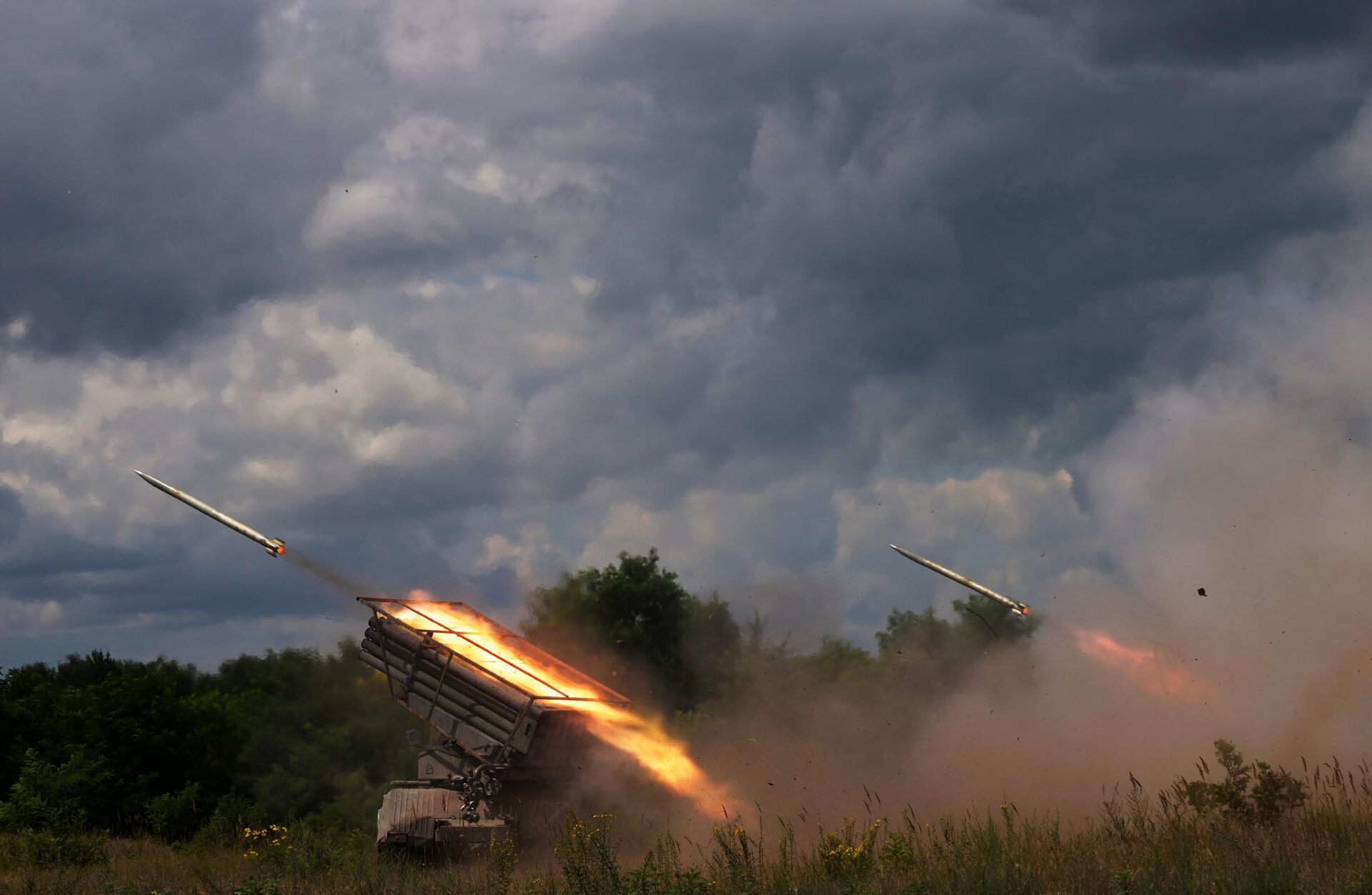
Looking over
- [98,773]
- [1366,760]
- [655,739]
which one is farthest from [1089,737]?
[98,773]

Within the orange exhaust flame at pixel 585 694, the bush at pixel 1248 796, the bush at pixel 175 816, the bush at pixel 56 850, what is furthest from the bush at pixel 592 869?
the bush at pixel 175 816

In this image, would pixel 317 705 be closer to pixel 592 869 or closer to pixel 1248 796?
pixel 592 869

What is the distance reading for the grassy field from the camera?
35.4ft

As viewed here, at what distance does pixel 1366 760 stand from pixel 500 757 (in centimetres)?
1179

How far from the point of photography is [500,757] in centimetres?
1766

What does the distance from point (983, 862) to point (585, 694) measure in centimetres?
841

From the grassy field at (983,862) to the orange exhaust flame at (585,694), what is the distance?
1725mm

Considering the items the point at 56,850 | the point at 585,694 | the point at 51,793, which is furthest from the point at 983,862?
the point at 51,793

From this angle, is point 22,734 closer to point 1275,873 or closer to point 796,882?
point 796,882

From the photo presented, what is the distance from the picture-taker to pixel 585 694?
18938 mm

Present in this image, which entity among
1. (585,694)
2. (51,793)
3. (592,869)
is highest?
(585,694)

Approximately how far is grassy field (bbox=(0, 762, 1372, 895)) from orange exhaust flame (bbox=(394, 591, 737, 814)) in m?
1.72

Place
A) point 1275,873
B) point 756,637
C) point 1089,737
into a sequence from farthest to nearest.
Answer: point 756,637 < point 1089,737 < point 1275,873

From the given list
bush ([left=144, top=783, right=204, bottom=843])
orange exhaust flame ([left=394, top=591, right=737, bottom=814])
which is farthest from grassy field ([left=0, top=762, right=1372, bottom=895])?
bush ([left=144, top=783, right=204, bottom=843])
